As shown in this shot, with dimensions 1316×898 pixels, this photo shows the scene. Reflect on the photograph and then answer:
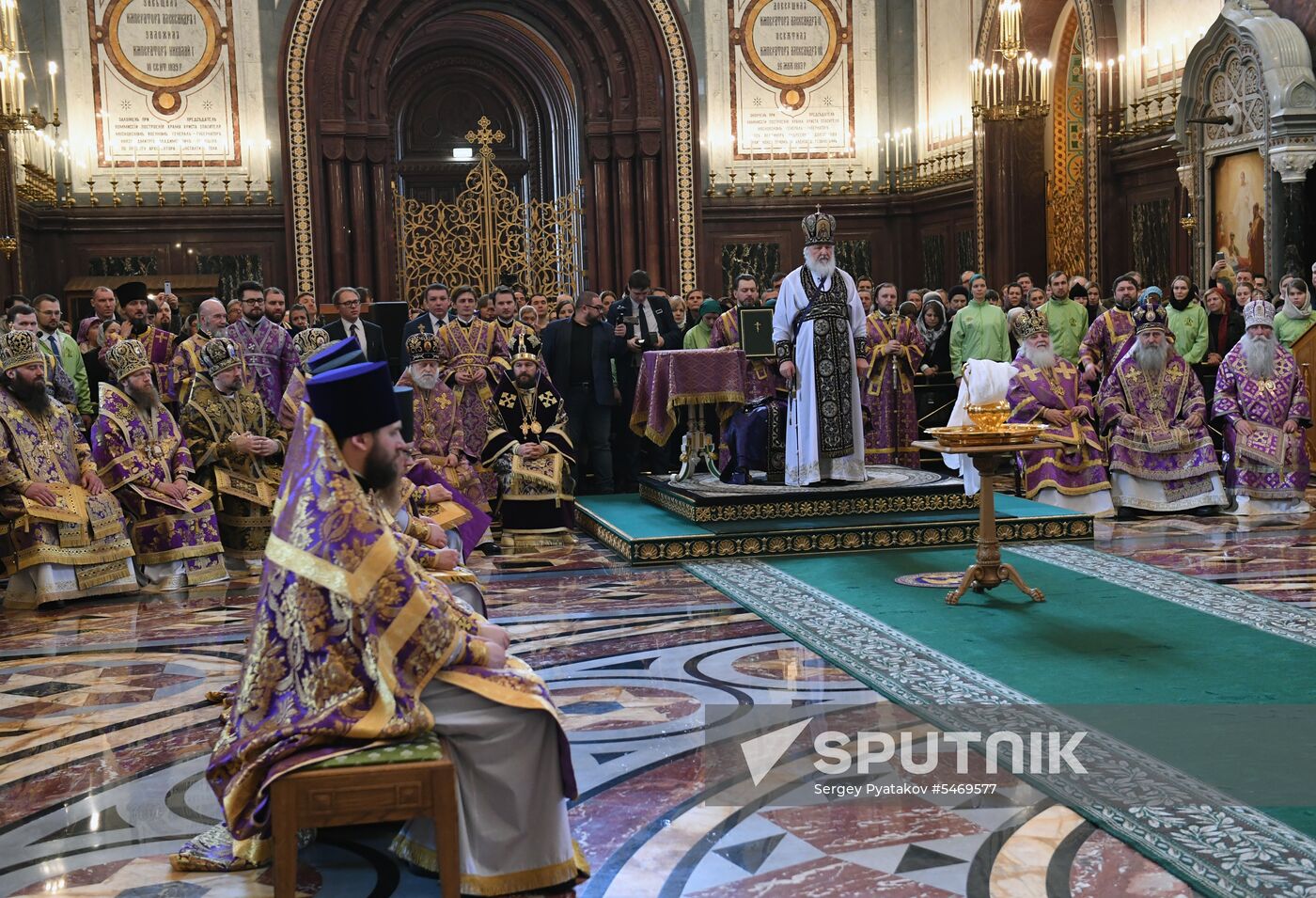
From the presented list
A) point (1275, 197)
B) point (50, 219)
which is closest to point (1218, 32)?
point (1275, 197)

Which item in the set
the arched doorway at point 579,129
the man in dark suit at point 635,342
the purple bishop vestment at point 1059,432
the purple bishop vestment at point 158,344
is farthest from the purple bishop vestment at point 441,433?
the arched doorway at point 579,129

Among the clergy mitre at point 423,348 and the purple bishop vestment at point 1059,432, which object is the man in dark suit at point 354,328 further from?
the purple bishop vestment at point 1059,432

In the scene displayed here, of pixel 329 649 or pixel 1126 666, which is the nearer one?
pixel 329 649

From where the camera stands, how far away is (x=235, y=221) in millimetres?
17812

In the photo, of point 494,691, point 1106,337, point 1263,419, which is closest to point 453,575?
point 494,691

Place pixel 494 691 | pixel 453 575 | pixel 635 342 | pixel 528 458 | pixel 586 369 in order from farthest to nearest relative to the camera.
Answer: pixel 635 342
pixel 586 369
pixel 528 458
pixel 453 575
pixel 494 691

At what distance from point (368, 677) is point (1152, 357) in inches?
320

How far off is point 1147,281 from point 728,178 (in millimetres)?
6145

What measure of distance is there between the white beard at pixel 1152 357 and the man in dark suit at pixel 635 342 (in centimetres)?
375

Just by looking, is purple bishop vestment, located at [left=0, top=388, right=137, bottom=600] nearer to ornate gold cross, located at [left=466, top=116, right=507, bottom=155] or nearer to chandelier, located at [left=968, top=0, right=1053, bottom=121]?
chandelier, located at [left=968, top=0, right=1053, bottom=121]

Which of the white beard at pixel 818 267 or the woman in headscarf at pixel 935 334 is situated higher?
the white beard at pixel 818 267

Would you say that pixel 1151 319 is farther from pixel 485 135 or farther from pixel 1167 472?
pixel 485 135

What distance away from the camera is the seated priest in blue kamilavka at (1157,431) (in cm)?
1029

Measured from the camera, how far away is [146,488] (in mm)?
8711
